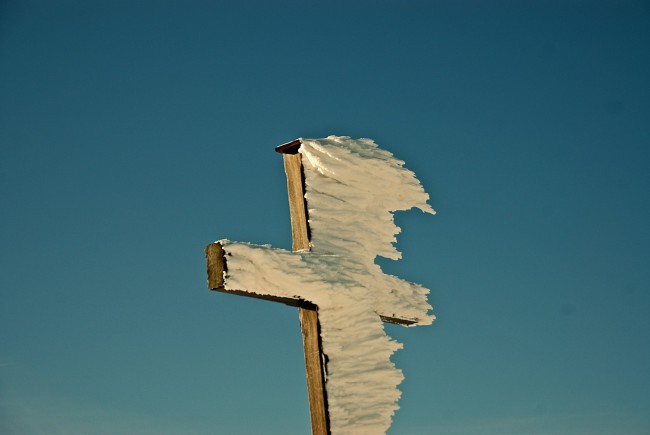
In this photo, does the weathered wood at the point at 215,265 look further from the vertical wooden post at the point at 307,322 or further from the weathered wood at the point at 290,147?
the weathered wood at the point at 290,147

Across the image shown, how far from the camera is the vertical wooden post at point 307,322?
4.41 metres

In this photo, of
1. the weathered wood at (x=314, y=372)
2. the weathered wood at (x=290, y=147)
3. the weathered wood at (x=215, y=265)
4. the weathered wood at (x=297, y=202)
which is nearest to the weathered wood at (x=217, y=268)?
the weathered wood at (x=215, y=265)

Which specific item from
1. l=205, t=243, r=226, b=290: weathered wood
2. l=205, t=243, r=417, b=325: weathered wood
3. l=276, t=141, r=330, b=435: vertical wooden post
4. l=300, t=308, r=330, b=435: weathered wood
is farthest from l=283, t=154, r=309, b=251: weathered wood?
l=205, t=243, r=226, b=290: weathered wood

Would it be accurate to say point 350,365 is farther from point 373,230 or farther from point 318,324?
point 373,230

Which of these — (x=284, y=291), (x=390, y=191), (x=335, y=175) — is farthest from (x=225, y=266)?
(x=390, y=191)

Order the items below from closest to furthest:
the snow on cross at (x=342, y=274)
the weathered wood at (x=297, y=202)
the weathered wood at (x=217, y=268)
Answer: the weathered wood at (x=217, y=268), the snow on cross at (x=342, y=274), the weathered wood at (x=297, y=202)

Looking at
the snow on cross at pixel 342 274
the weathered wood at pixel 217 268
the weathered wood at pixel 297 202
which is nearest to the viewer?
the weathered wood at pixel 217 268

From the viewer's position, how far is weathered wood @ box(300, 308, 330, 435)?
4.39m

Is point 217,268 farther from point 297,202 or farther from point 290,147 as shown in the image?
point 290,147

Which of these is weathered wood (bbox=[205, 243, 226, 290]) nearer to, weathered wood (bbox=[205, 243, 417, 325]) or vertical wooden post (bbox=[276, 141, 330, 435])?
weathered wood (bbox=[205, 243, 417, 325])

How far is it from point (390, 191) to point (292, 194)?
646 mm

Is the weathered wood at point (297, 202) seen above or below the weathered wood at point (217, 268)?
above

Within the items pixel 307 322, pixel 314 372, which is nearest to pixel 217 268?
pixel 307 322

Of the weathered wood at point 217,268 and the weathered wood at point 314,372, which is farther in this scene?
the weathered wood at point 314,372
